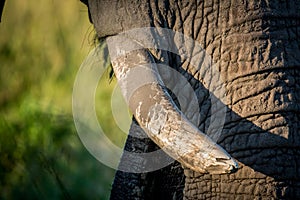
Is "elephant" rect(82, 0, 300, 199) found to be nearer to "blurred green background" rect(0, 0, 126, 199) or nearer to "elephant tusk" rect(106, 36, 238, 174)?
"elephant tusk" rect(106, 36, 238, 174)

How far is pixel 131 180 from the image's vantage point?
4180 mm

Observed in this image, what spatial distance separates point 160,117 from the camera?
128 inches

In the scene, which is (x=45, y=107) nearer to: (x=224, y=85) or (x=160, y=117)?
Answer: (x=224, y=85)

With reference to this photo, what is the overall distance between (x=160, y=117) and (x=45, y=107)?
2.77 meters

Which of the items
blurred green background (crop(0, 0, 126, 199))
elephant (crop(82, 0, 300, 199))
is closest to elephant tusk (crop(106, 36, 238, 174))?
elephant (crop(82, 0, 300, 199))

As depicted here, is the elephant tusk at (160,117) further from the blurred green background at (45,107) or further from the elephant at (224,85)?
the blurred green background at (45,107)

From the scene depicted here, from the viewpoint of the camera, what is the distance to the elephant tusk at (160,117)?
123 inches

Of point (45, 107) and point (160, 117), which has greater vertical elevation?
point (45, 107)

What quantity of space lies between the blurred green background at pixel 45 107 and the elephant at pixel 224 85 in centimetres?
143

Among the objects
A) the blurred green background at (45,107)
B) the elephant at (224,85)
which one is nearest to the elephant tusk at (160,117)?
the elephant at (224,85)

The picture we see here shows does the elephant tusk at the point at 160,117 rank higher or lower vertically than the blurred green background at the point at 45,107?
lower

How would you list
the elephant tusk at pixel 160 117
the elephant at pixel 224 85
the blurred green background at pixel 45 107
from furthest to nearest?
the blurred green background at pixel 45 107 → the elephant at pixel 224 85 → the elephant tusk at pixel 160 117

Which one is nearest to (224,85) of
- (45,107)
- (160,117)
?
(160,117)

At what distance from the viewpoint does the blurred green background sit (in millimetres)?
5348
